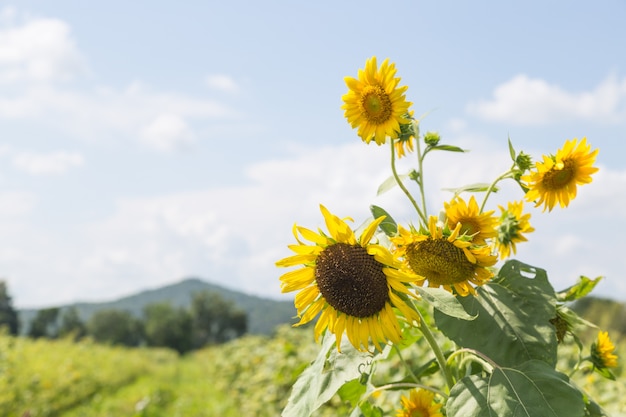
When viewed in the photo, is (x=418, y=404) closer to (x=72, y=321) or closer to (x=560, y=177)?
(x=560, y=177)

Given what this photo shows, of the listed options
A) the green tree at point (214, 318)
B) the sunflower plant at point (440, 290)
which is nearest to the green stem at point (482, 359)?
the sunflower plant at point (440, 290)

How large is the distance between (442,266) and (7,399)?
7.66 m

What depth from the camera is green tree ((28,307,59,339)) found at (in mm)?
42906

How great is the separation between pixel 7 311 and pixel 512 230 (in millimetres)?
42237

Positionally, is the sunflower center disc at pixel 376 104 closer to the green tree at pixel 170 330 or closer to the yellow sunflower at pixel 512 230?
the yellow sunflower at pixel 512 230

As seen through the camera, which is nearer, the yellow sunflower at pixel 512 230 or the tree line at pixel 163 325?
the yellow sunflower at pixel 512 230

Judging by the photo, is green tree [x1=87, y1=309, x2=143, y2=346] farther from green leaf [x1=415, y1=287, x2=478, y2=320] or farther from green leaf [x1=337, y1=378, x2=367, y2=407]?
green leaf [x1=415, y1=287, x2=478, y2=320]

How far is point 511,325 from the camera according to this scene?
1.12 metres

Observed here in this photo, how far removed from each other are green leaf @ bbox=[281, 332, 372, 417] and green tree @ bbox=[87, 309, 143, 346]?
46264mm

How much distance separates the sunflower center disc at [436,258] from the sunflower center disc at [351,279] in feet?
0.27

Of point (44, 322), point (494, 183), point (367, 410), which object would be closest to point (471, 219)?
point (494, 183)

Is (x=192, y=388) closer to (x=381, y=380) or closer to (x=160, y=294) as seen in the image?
(x=381, y=380)

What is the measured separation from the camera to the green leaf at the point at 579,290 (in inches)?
52.3

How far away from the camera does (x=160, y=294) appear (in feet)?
330
